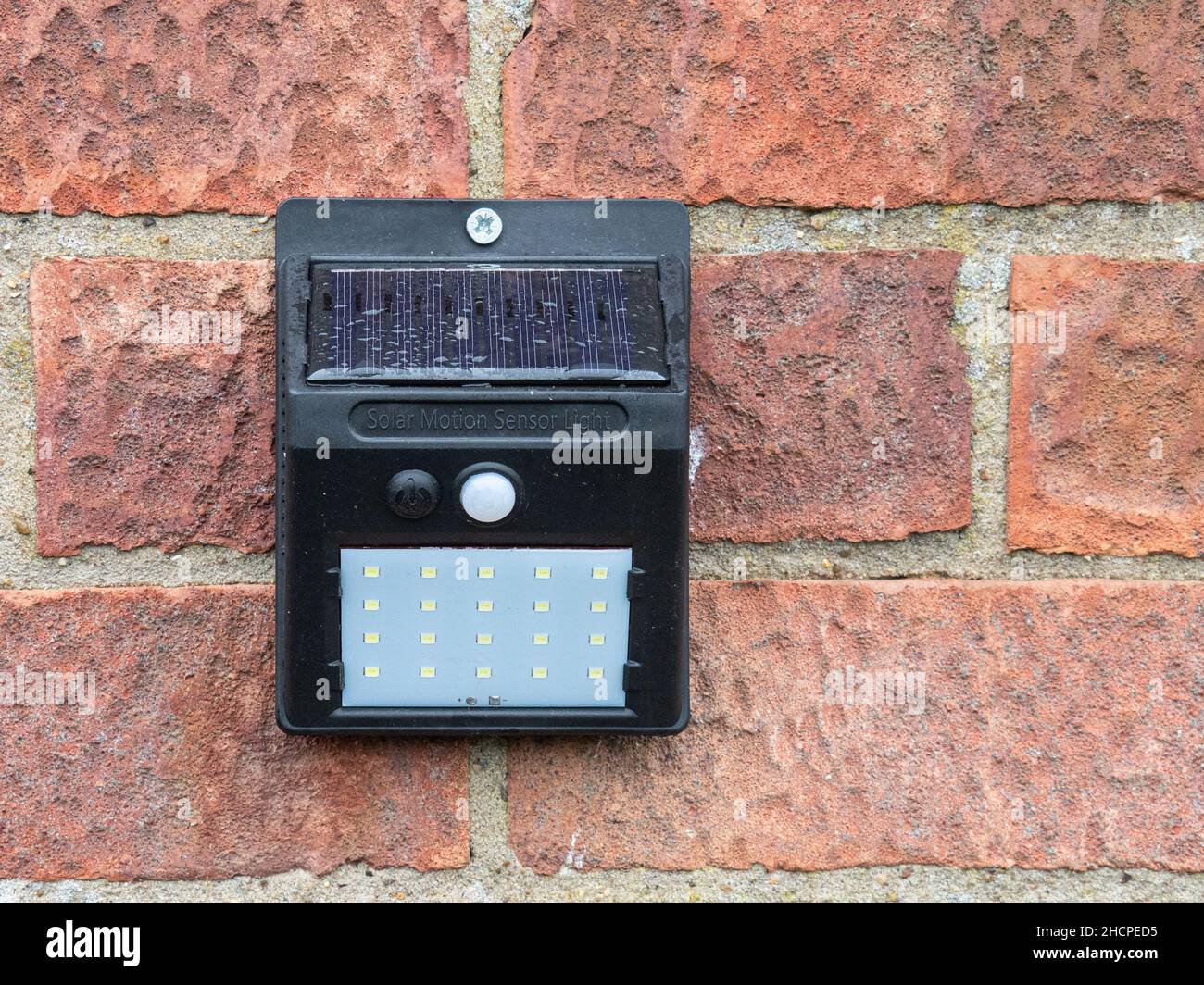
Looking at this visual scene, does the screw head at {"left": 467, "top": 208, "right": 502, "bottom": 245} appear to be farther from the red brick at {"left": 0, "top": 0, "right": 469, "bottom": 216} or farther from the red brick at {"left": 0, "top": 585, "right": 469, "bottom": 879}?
the red brick at {"left": 0, "top": 585, "right": 469, "bottom": 879}

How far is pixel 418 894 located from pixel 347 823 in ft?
0.19

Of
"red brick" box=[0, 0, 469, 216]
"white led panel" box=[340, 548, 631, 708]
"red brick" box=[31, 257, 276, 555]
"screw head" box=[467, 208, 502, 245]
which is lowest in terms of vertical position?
"white led panel" box=[340, 548, 631, 708]

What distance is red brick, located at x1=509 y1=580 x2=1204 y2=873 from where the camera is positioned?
0.55 meters

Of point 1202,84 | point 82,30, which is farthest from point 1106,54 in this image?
point 82,30

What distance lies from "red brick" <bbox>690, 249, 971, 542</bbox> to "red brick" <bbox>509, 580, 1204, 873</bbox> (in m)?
0.05

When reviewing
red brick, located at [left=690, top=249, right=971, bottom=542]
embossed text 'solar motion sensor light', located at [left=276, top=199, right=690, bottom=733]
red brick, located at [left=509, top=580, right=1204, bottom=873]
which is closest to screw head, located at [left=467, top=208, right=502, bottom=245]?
embossed text 'solar motion sensor light', located at [left=276, top=199, right=690, bottom=733]

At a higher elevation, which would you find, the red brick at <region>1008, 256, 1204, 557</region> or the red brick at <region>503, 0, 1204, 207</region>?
the red brick at <region>503, 0, 1204, 207</region>

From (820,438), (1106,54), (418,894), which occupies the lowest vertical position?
(418,894)

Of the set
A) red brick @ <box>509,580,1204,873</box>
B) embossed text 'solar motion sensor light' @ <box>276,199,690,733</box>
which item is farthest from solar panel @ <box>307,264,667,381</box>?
red brick @ <box>509,580,1204,873</box>

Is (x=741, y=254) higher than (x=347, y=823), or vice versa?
(x=741, y=254)

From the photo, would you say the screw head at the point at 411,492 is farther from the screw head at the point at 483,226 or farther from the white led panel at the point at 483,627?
the screw head at the point at 483,226

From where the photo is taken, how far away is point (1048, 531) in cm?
56

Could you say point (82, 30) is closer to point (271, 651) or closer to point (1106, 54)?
point (271, 651)

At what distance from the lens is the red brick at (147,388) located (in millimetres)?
535
